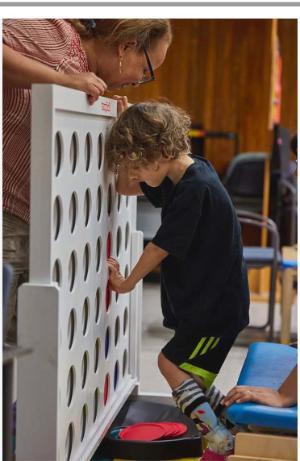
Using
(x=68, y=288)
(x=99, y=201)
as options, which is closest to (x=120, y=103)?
(x=99, y=201)

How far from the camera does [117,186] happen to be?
2283 millimetres

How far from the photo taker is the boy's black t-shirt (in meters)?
2.07

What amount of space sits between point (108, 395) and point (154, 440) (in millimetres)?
186

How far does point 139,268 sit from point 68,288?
369 mm

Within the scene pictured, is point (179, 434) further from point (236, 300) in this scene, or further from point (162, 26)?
point (162, 26)

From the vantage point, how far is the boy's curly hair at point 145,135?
2061 millimetres

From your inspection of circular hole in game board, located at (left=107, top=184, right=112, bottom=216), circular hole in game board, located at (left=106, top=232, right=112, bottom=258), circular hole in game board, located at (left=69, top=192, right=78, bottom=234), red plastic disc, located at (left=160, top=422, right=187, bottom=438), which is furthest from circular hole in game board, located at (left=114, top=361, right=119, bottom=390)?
circular hole in game board, located at (left=69, top=192, right=78, bottom=234)

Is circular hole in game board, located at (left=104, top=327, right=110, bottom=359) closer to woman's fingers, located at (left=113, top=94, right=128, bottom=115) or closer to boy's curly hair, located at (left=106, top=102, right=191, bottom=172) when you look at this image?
boy's curly hair, located at (left=106, top=102, right=191, bottom=172)

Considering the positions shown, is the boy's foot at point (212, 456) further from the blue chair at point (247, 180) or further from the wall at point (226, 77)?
the wall at point (226, 77)

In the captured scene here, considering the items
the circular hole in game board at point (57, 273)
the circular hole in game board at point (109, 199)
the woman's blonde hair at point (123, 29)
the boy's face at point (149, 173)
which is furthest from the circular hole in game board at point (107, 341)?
the woman's blonde hair at point (123, 29)

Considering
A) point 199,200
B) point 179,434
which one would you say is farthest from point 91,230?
point 179,434

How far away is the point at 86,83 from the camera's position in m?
1.87

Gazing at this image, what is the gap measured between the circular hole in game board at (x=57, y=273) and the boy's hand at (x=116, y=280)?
458 mm

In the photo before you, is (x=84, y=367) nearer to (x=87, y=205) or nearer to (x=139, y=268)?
(x=139, y=268)
